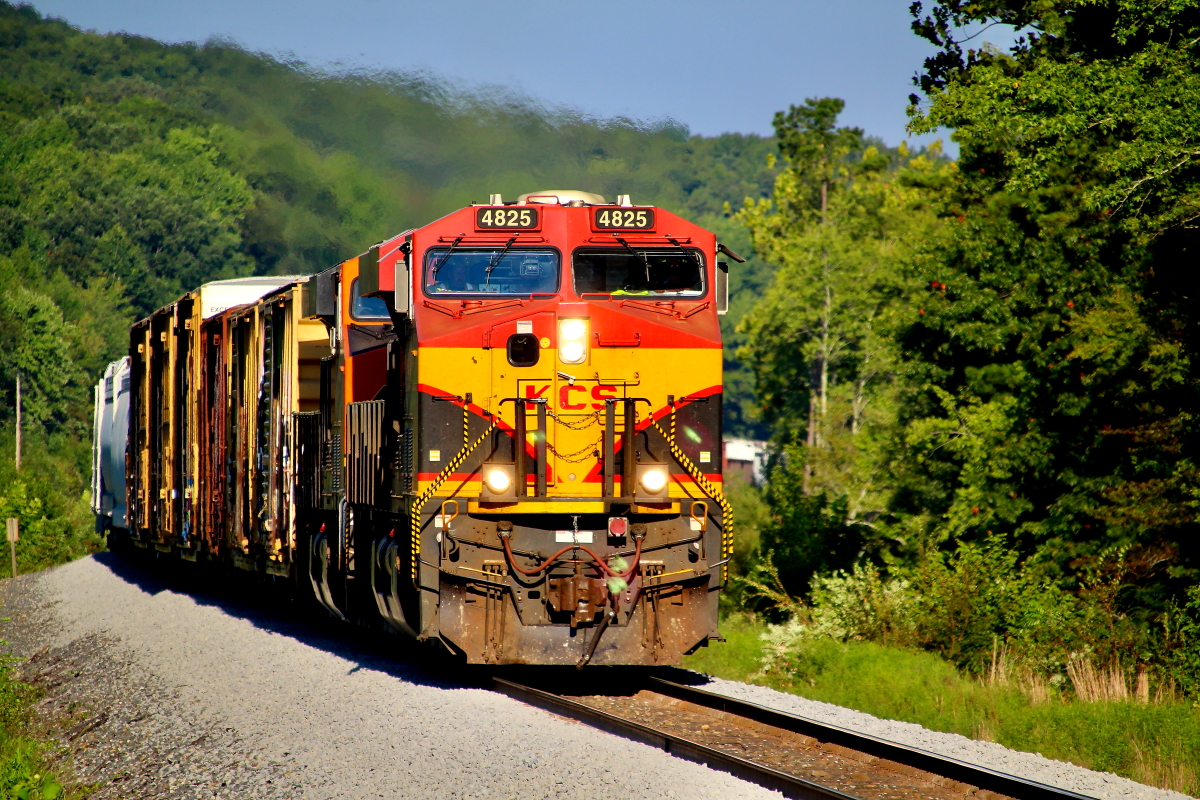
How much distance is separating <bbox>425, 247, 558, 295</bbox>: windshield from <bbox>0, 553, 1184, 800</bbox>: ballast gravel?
3.66m

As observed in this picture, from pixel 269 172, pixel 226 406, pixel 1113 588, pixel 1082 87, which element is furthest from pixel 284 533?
pixel 269 172

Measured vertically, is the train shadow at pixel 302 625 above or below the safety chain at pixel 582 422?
below

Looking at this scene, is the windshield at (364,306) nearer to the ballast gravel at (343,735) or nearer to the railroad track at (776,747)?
the ballast gravel at (343,735)

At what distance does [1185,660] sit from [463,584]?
809cm

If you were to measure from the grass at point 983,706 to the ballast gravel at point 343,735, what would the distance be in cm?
324

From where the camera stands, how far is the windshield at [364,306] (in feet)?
44.1

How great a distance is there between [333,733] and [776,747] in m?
3.49

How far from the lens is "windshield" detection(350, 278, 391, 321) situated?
1345 centimetres

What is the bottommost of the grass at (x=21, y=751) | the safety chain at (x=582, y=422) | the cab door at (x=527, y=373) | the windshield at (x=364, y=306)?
the grass at (x=21, y=751)

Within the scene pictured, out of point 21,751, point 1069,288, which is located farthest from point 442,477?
point 1069,288

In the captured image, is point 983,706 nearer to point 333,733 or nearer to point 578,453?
point 578,453

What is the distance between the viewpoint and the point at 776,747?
991 cm

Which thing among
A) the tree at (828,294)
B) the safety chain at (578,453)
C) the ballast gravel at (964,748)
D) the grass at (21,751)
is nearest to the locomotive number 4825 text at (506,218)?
the safety chain at (578,453)

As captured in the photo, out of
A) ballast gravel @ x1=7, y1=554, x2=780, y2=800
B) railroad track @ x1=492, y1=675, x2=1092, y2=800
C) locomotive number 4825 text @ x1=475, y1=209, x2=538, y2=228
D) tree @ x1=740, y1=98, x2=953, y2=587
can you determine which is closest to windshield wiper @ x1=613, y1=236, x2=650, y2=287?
locomotive number 4825 text @ x1=475, y1=209, x2=538, y2=228
